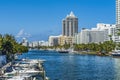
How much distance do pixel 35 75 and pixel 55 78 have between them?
3.62 m

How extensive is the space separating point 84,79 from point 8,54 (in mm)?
54620

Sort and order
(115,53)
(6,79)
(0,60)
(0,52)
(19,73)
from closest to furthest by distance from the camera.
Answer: (6,79) → (19,73) → (0,60) → (0,52) → (115,53)

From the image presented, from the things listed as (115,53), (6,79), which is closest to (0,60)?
(6,79)

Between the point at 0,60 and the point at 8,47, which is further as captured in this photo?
the point at 8,47

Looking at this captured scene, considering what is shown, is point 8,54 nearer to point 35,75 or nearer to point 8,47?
point 8,47

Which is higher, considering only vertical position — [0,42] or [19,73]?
[0,42]

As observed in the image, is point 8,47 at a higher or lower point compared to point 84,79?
higher

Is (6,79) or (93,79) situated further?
(93,79)

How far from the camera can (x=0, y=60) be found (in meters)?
90.6

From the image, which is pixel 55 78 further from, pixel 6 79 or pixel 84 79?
pixel 6 79

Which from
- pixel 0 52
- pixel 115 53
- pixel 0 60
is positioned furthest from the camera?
pixel 115 53

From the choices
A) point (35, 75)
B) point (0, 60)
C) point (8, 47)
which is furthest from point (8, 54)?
point (35, 75)

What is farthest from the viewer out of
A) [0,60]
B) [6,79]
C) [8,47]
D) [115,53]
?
[115,53]

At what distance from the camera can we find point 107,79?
7200cm
